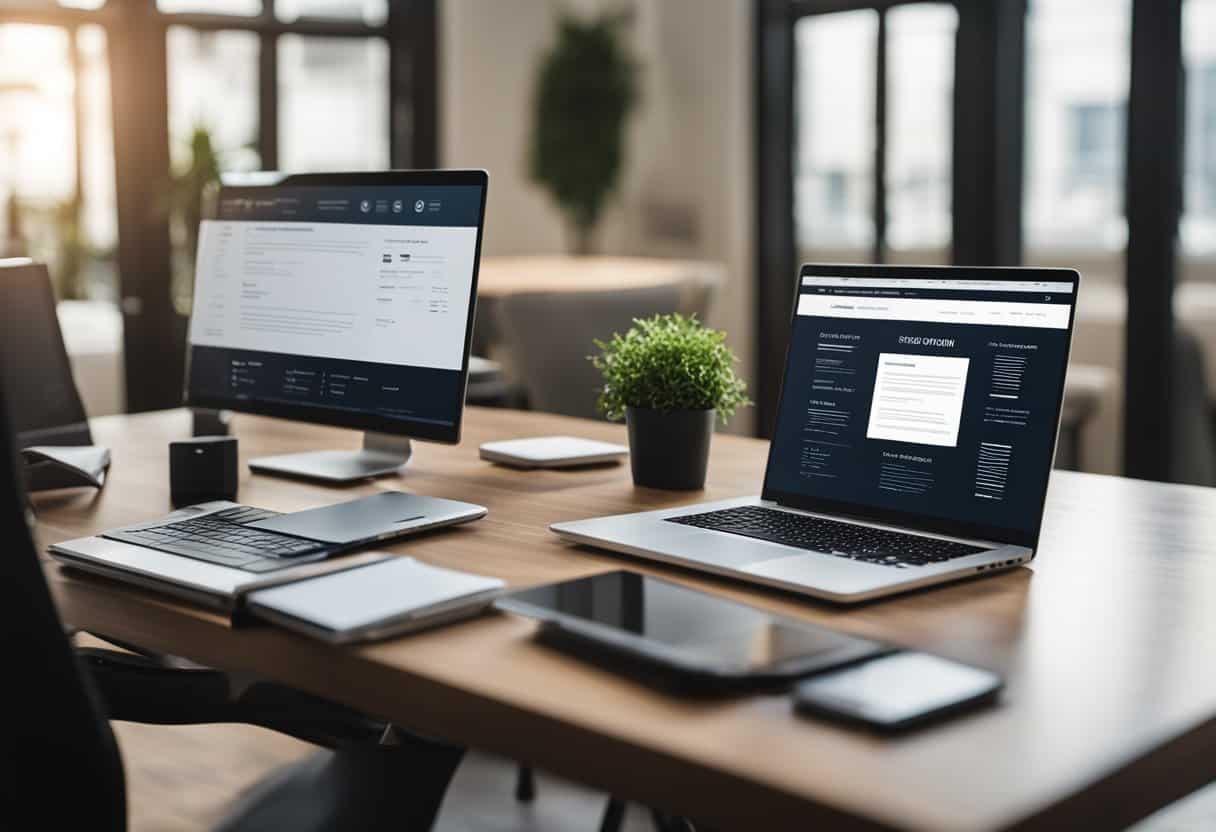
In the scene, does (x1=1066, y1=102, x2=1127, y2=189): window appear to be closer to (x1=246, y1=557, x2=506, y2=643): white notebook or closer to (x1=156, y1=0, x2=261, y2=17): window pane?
(x1=156, y1=0, x2=261, y2=17): window pane

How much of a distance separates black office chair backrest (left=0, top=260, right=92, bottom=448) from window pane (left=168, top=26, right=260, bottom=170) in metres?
3.36

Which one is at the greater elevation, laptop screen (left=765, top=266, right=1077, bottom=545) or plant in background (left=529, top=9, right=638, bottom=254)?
plant in background (left=529, top=9, right=638, bottom=254)

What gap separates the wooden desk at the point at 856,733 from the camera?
0.81 m

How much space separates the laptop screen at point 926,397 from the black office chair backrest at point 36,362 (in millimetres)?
1057

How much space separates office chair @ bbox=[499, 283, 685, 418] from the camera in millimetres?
2773

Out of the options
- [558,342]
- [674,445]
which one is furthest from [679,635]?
[558,342]

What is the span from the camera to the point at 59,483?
1.77m

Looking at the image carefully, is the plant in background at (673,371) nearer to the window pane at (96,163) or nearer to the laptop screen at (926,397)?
the laptop screen at (926,397)

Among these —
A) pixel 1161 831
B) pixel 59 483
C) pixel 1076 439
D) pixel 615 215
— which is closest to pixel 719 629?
pixel 59 483

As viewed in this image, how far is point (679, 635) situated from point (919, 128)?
4.31 meters

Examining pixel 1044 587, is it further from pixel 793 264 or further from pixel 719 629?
pixel 793 264

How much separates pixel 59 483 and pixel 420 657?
0.93 meters

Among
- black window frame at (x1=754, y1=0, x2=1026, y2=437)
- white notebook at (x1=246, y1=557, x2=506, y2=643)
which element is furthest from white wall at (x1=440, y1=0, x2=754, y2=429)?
white notebook at (x1=246, y1=557, x2=506, y2=643)

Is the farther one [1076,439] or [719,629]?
[1076,439]
